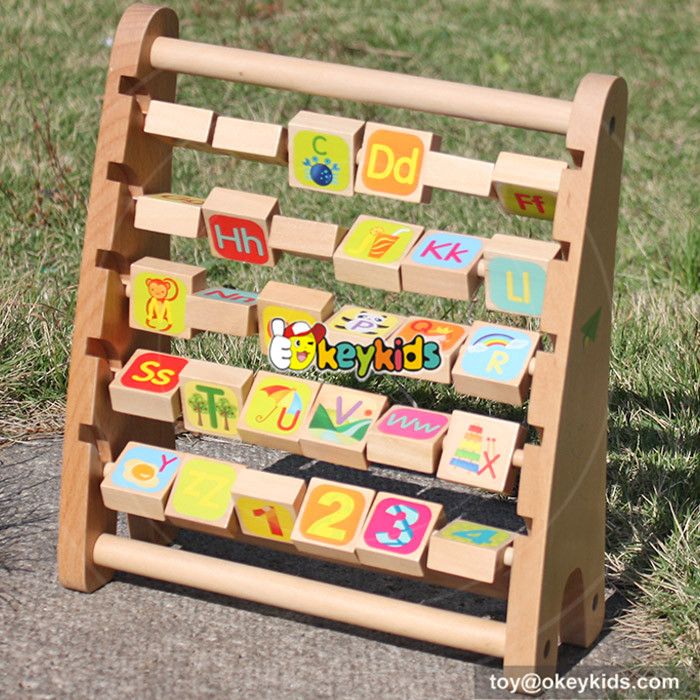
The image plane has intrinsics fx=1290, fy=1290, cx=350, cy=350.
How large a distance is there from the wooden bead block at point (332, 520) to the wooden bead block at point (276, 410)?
100 mm

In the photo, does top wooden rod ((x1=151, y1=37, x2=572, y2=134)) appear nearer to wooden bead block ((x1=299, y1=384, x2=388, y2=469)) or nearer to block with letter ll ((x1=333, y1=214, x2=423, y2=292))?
Result: block with letter ll ((x1=333, y1=214, x2=423, y2=292))

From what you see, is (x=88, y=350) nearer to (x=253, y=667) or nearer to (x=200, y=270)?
(x=200, y=270)

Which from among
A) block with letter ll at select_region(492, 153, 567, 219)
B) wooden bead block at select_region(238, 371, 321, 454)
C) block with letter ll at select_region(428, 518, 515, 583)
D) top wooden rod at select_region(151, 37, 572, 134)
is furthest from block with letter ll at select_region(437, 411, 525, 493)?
top wooden rod at select_region(151, 37, 572, 134)

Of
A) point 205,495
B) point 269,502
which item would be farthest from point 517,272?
point 205,495

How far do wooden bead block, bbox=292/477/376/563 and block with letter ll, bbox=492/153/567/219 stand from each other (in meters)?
0.57

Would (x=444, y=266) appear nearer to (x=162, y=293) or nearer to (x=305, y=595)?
(x=162, y=293)

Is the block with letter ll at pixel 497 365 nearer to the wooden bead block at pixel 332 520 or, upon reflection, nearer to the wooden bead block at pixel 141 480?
the wooden bead block at pixel 332 520

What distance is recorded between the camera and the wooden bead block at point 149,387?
7.70ft

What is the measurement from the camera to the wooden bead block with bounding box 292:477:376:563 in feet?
7.38

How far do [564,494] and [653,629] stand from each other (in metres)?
0.44

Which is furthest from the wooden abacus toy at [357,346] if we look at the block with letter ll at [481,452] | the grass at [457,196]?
the grass at [457,196]

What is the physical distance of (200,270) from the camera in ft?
7.68

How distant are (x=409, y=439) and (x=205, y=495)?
43 cm

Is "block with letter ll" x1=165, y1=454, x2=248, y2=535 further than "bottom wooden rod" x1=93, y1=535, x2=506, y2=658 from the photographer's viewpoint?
Yes
